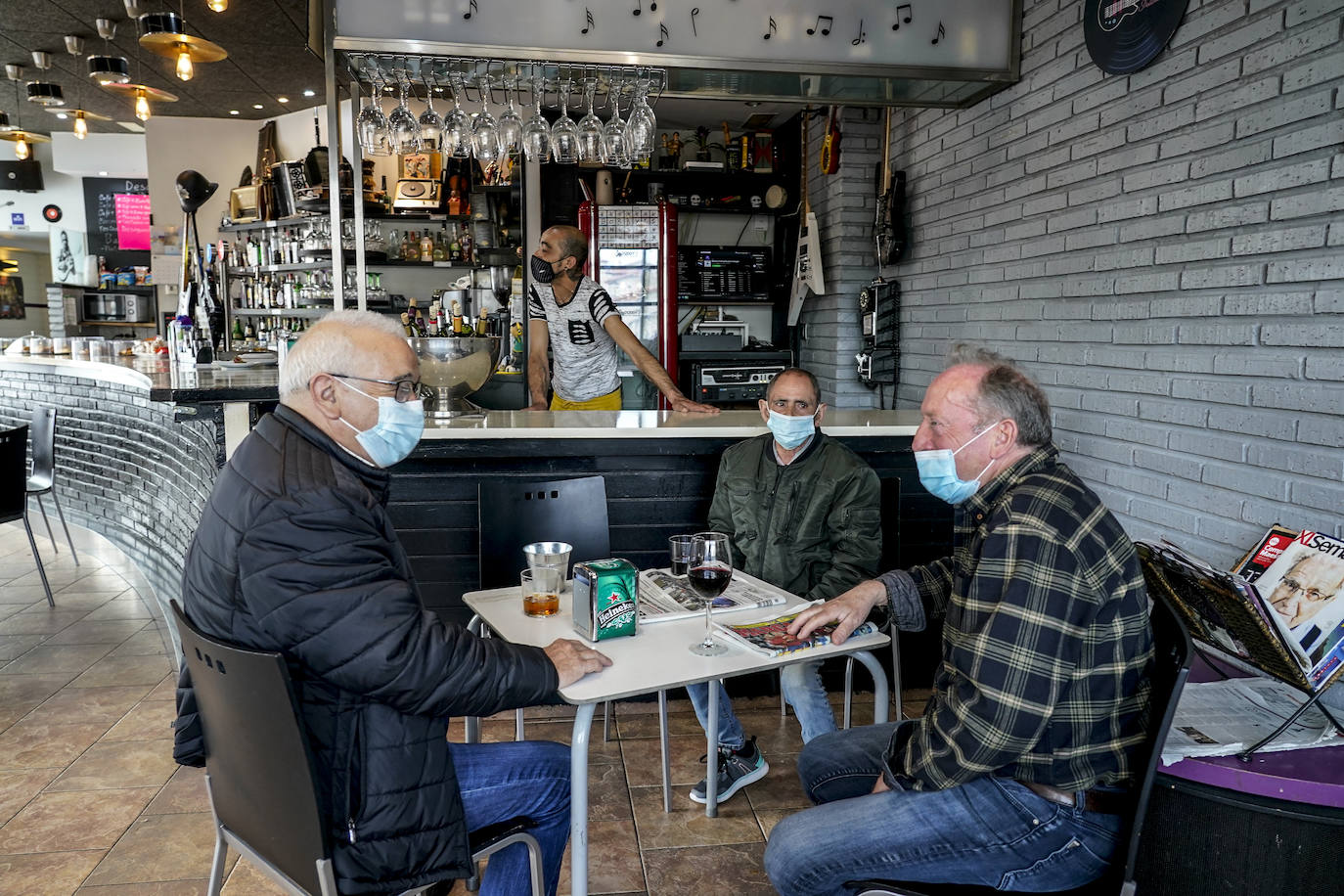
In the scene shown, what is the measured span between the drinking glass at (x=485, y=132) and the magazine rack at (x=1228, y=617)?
2.90 m

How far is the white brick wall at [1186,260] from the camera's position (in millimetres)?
2475

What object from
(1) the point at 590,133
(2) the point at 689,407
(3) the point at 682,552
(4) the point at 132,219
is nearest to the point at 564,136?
(1) the point at 590,133

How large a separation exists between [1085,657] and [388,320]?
142 centimetres

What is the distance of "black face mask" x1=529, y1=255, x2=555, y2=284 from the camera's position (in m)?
4.22

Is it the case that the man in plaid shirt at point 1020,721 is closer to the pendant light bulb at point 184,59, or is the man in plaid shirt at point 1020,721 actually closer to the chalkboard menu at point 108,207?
the pendant light bulb at point 184,59

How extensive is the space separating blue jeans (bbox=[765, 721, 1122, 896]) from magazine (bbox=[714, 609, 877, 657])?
1.18 feet

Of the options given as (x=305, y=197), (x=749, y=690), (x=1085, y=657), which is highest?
(x=305, y=197)

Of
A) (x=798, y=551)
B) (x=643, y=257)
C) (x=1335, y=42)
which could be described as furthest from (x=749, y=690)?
(x=643, y=257)

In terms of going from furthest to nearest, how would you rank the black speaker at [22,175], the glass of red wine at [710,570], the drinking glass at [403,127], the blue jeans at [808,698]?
1. the black speaker at [22,175]
2. the drinking glass at [403,127]
3. the blue jeans at [808,698]
4. the glass of red wine at [710,570]

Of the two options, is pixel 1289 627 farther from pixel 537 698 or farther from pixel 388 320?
pixel 388 320

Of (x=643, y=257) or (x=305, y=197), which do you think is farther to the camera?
(x=305, y=197)

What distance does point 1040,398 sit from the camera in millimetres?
1668

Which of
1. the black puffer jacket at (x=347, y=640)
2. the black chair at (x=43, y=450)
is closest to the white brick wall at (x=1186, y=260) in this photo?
the black puffer jacket at (x=347, y=640)

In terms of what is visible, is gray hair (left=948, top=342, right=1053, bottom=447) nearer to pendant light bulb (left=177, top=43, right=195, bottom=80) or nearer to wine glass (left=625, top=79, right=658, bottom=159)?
wine glass (left=625, top=79, right=658, bottom=159)
